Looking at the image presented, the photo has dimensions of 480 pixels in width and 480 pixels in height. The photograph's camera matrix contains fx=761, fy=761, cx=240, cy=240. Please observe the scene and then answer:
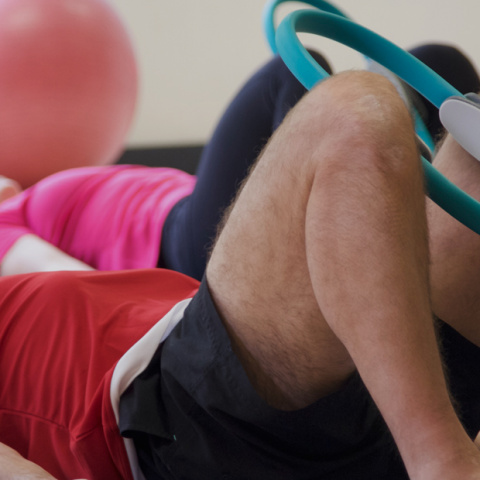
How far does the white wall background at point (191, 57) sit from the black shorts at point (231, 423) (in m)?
1.91

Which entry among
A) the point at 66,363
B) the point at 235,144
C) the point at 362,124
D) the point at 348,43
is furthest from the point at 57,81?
the point at 362,124

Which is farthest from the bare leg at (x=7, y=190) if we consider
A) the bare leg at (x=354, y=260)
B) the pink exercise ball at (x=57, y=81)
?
the bare leg at (x=354, y=260)

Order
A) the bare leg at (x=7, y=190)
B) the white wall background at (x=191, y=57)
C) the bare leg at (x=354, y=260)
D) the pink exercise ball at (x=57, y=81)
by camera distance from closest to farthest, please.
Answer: the bare leg at (x=354, y=260) → the bare leg at (x=7, y=190) → the pink exercise ball at (x=57, y=81) → the white wall background at (x=191, y=57)

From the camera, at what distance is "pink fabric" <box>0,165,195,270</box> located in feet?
4.73

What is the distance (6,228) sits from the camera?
138 cm

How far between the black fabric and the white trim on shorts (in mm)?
11

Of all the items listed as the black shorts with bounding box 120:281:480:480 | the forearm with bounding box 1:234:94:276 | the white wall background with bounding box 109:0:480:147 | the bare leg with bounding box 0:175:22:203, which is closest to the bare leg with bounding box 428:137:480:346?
the black shorts with bounding box 120:281:480:480

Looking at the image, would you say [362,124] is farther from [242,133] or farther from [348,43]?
[242,133]

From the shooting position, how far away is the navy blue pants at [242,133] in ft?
4.33

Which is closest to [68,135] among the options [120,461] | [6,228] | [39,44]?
[39,44]

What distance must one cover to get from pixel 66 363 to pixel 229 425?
219mm

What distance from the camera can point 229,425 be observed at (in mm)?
798

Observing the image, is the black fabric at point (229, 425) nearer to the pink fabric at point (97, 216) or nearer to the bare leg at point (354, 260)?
the bare leg at point (354, 260)

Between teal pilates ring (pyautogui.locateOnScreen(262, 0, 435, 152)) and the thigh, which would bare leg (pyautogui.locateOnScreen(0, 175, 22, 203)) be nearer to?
the thigh
